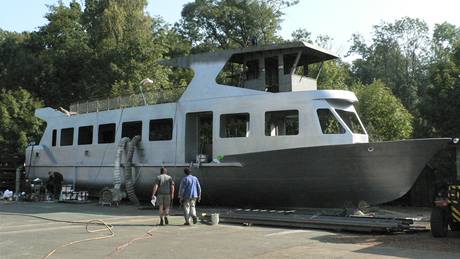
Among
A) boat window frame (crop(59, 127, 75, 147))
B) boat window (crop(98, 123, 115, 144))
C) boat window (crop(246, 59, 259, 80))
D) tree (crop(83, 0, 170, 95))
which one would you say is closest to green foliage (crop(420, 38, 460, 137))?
boat window (crop(246, 59, 259, 80))

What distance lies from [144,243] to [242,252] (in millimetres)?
2134

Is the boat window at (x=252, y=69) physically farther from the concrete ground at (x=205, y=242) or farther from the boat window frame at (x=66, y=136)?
the boat window frame at (x=66, y=136)

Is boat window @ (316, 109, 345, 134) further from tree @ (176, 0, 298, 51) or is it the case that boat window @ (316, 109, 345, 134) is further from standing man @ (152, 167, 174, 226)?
tree @ (176, 0, 298, 51)

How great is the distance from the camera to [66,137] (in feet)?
77.7

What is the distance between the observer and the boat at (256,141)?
14172 millimetres

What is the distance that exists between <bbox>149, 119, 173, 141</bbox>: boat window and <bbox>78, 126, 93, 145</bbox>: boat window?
174 inches

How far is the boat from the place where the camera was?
14172 mm

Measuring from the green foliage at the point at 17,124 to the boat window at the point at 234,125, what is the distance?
1793 cm

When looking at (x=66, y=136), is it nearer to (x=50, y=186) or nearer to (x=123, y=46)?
(x=50, y=186)

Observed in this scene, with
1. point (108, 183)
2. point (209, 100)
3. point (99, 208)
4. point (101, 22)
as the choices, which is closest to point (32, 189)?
point (108, 183)

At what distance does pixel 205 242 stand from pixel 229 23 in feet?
127

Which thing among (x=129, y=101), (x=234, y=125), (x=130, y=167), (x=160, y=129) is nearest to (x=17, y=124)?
(x=129, y=101)

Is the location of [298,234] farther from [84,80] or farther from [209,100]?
[84,80]

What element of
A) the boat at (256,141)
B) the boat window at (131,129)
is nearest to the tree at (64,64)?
the boat window at (131,129)
